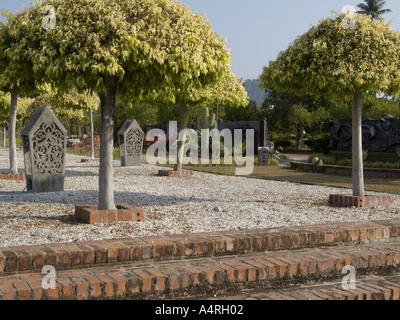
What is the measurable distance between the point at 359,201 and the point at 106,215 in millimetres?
4368

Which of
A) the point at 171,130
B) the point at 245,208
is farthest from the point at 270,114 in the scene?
the point at 245,208

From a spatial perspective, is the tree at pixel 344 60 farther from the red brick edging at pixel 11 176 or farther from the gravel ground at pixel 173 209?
the red brick edging at pixel 11 176

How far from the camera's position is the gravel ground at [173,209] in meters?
5.42

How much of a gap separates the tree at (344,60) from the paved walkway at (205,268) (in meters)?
3.06

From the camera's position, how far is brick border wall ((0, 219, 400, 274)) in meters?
3.97

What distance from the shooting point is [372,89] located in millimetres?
7473

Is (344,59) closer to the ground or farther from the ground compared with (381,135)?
farther from the ground

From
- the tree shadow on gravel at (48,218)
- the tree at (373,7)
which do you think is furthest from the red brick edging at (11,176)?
the tree at (373,7)

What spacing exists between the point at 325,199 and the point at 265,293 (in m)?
5.20

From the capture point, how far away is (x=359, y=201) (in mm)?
7719

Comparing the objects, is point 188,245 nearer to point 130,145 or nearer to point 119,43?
point 119,43

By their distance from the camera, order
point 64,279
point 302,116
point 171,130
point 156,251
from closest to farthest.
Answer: point 64,279 → point 156,251 → point 171,130 → point 302,116

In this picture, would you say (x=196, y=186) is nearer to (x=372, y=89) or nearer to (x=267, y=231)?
(x=372, y=89)
